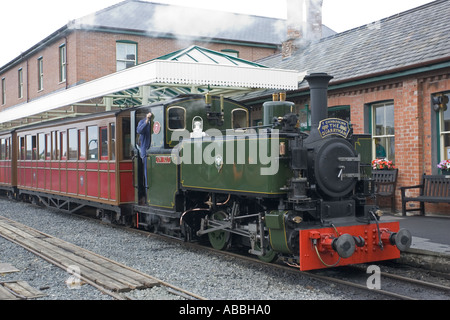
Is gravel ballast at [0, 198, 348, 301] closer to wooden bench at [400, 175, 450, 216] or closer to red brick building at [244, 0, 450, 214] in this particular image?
wooden bench at [400, 175, 450, 216]

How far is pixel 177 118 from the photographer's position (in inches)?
318

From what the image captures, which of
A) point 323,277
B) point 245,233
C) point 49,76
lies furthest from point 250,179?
point 49,76

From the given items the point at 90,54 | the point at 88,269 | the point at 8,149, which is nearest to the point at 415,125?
the point at 88,269

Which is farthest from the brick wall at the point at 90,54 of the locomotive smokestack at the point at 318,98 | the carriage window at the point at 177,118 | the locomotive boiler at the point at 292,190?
the locomotive smokestack at the point at 318,98

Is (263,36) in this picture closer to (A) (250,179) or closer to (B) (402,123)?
(B) (402,123)

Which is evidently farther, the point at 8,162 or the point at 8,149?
the point at 8,149

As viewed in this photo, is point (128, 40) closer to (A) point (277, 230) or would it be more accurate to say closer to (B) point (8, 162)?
(B) point (8, 162)

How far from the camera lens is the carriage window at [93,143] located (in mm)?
10562

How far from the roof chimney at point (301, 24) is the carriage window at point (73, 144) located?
27.5 feet

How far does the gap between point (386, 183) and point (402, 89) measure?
197cm

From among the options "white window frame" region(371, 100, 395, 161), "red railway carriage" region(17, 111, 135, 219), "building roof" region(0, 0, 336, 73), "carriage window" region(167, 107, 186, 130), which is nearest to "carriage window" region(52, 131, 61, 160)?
"red railway carriage" region(17, 111, 135, 219)

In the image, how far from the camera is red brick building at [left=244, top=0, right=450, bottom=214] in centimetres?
985

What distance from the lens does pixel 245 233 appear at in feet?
22.2
